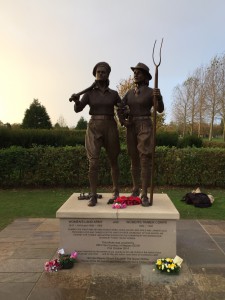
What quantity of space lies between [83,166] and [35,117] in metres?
15.1

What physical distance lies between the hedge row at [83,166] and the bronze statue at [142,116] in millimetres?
5650

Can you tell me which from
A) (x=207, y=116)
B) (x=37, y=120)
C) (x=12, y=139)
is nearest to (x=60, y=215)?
(x=12, y=139)

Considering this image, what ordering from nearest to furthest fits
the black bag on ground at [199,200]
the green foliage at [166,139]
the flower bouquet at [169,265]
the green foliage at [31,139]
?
the flower bouquet at [169,265]
the black bag on ground at [199,200]
the green foliage at [31,139]
the green foliage at [166,139]

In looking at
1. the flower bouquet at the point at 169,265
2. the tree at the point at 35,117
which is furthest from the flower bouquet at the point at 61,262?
the tree at the point at 35,117

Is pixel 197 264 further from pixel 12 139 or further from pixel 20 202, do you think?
pixel 12 139

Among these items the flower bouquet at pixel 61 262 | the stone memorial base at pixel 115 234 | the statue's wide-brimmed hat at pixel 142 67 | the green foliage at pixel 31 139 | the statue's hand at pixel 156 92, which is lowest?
the flower bouquet at pixel 61 262

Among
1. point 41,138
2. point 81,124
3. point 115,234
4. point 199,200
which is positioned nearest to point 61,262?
point 115,234

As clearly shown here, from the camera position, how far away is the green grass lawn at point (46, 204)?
24.4 ft

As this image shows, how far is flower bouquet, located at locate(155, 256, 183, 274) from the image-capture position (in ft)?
13.5

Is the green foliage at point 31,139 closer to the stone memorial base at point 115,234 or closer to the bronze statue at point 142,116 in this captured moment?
the bronze statue at point 142,116

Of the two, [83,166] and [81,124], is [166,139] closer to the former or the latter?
[83,166]

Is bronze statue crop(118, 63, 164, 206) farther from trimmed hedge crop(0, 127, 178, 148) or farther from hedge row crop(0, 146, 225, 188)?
trimmed hedge crop(0, 127, 178, 148)

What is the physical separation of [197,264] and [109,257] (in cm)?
124

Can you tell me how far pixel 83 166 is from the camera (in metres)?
10.6
